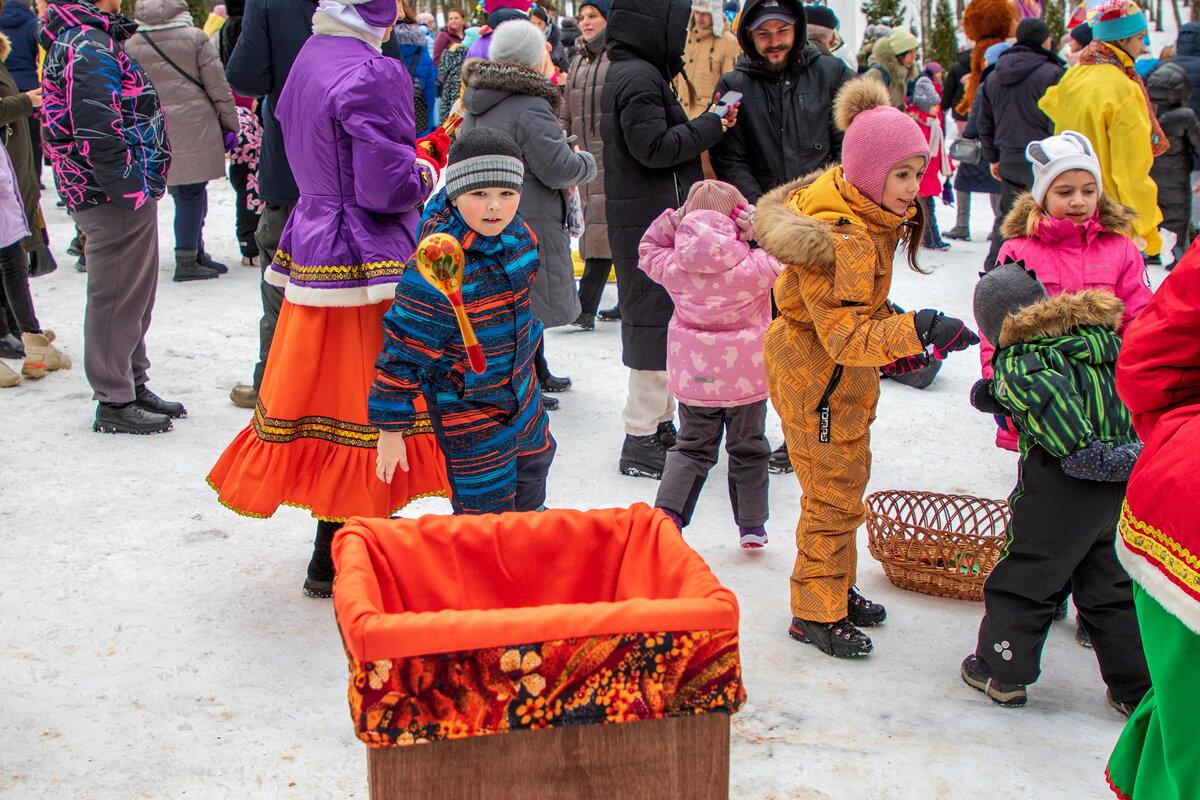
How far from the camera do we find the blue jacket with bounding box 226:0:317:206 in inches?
194

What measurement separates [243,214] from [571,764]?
7519 mm

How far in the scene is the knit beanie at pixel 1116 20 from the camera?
6.49m

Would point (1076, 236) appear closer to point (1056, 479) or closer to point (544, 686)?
point (1056, 479)

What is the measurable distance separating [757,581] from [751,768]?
3.96 ft

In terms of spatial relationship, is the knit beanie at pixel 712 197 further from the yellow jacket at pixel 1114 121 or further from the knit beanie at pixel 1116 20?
the knit beanie at pixel 1116 20

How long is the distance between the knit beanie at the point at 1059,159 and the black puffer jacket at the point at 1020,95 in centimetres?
386

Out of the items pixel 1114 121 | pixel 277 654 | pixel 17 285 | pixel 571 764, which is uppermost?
pixel 1114 121

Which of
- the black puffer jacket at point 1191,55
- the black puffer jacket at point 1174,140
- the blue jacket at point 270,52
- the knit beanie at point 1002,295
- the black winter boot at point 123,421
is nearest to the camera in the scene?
the knit beanie at point 1002,295

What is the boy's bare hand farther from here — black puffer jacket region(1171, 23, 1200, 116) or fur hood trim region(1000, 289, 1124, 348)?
black puffer jacket region(1171, 23, 1200, 116)

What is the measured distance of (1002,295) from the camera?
10.5ft

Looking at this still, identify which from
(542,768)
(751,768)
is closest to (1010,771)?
(751,768)

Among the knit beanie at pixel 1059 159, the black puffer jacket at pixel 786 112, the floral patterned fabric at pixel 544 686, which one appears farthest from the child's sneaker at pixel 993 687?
the black puffer jacket at pixel 786 112

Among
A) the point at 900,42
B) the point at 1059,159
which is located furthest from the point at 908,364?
the point at 900,42

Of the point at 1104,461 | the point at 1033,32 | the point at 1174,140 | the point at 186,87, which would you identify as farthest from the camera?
the point at 1174,140
